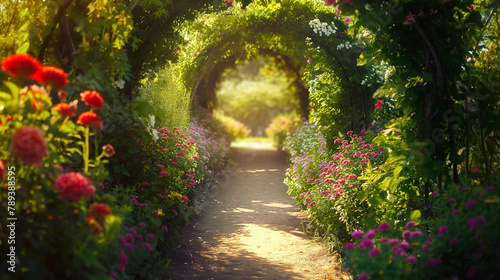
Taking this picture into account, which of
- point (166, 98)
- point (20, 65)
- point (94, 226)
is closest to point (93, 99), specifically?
point (20, 65)

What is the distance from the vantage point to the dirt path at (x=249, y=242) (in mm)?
3896

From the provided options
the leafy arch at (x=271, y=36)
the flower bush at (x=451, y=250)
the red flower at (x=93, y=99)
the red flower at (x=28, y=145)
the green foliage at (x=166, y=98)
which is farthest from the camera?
the leafy arch at (x=271, y=36)

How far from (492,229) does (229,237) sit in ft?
11.7

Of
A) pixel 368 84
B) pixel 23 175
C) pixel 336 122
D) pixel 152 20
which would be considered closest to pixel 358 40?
pixel 368 84

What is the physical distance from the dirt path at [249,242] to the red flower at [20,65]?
2323 millimetres

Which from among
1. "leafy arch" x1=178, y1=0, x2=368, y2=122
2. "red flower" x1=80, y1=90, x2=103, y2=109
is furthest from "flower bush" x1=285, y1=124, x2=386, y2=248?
"red flower" x1=80, y1=90, x2=103, y2=109

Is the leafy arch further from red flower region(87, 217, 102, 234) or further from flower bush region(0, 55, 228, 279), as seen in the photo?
red flower region(87, 217, 102, 234)

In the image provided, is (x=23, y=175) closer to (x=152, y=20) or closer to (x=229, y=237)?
(x=152, y=20)

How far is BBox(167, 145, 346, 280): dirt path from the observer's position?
153 inches

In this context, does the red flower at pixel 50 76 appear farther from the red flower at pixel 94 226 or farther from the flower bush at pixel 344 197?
the flower bush at pixel 344 197

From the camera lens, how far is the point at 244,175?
9.71 m

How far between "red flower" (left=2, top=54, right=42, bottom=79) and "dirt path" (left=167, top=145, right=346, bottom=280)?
2.32 metres

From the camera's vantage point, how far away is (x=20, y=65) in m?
2.16

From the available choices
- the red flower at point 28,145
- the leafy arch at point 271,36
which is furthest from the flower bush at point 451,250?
the leafy arch at point 271,36
